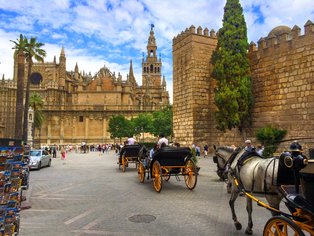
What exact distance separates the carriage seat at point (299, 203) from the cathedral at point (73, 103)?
6190 centimetres

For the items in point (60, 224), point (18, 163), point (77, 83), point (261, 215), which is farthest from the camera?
point (77, 83)

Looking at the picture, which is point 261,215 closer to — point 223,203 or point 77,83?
point 223,203

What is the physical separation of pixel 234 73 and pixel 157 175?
13985 millimetres

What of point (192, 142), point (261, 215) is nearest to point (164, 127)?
point (192, 142)

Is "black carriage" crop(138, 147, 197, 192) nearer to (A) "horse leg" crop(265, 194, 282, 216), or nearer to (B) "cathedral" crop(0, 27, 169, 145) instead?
(A) "horse leg" crop(265, 194, 282, 216)

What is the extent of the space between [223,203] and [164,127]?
4022 cm

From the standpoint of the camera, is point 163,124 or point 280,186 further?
point 163,124

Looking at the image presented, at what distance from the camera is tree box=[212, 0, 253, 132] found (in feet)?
70.4

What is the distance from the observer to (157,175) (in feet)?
32.4

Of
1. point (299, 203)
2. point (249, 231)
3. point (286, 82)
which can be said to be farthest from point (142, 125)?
point (299, 203)

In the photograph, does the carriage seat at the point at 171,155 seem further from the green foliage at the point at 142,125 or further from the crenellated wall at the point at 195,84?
the green foliage at the point at 142,125

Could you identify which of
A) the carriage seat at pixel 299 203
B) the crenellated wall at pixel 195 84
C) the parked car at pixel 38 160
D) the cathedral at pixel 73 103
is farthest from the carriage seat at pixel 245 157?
the cathedral at pixel 73 103

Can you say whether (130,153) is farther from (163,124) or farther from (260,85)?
(163,124)

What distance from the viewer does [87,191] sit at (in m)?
10.1
